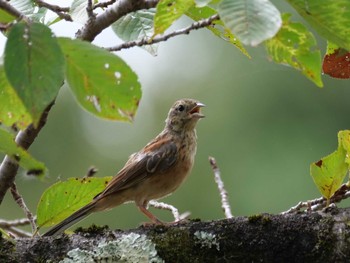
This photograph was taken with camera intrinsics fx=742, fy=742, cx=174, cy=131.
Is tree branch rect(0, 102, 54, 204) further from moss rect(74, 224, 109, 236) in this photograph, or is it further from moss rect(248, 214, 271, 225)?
moss rect(248, 214, 271, 225)

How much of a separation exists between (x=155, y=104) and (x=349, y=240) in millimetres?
12136

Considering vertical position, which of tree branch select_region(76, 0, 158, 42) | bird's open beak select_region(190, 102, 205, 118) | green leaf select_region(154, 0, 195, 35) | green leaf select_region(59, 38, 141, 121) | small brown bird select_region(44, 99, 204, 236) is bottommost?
bird's open beak select_region(190, 102, 205, 118)

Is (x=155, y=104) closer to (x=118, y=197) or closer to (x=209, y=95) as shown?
(x=209, y=95)

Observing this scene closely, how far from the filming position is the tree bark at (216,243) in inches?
111

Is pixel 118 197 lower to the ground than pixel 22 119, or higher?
lower

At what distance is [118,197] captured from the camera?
483cm

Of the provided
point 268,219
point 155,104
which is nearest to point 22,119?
point 268,219

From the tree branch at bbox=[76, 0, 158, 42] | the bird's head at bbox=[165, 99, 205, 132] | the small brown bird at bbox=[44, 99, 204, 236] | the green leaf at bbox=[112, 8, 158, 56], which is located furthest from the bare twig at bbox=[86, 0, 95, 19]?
the bird's head at bbox=[165, 99, 205, 132]

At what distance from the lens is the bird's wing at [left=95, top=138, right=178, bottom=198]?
191 inches

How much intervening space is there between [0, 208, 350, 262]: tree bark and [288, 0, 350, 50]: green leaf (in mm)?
1031

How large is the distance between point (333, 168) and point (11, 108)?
1.38 meters

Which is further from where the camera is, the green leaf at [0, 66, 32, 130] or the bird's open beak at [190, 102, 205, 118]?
the bird's open beak at [190, 102, 205, 118]

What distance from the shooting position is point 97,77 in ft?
6.70

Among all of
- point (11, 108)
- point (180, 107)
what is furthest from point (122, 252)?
Result: point (180, 107)
